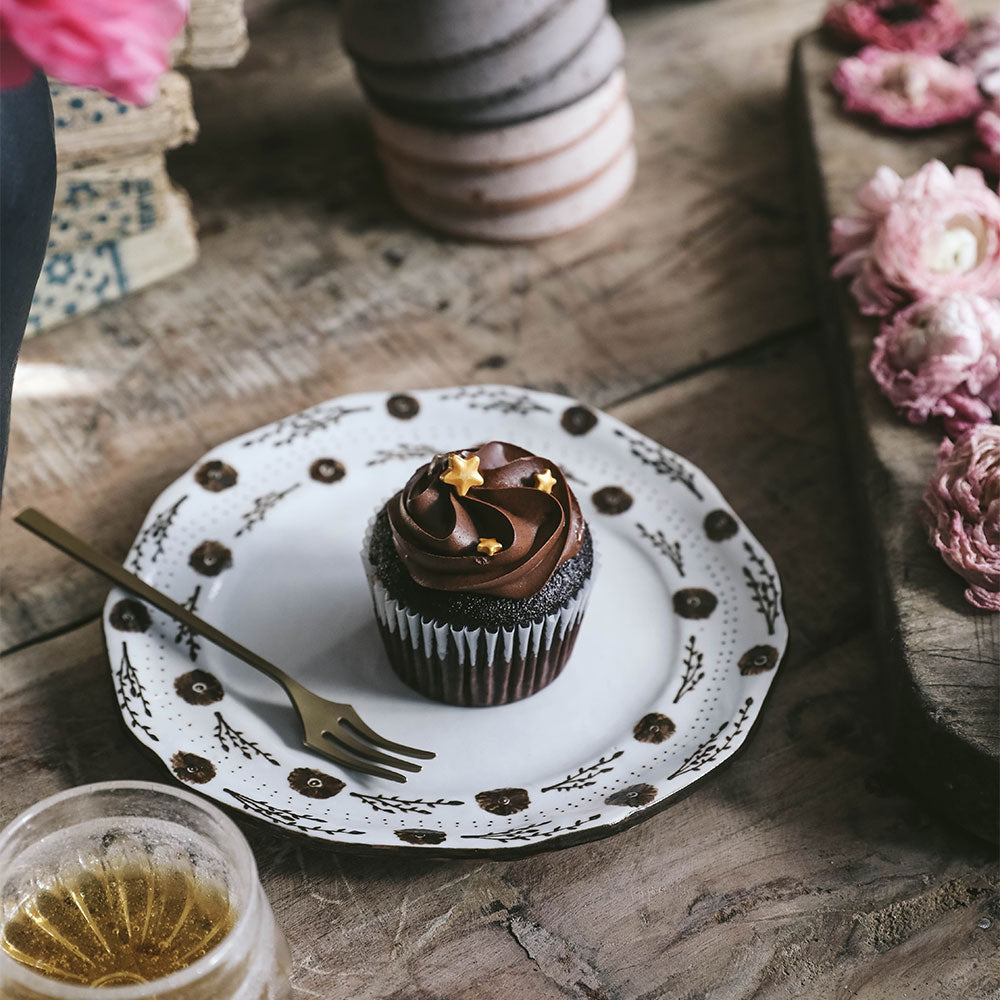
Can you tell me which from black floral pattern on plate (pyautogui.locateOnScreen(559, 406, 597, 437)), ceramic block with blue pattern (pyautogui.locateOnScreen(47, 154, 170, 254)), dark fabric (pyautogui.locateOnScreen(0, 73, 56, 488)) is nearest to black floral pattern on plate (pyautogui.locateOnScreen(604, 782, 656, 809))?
black floral pattern on plate (pyautogui.locateOnScreen(559, 406, 597, 437))

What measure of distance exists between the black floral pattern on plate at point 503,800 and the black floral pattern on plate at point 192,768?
0.17 metres

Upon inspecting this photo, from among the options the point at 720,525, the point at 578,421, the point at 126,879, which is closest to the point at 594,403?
the point at 578,421

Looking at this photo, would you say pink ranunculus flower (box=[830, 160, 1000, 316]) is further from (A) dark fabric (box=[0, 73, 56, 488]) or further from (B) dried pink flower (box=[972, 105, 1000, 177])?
(A) dark fabric (box=[0, 73, 56, 488])

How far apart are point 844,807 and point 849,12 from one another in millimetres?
924

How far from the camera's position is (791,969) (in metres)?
0.71

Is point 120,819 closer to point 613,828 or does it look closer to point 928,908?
point 613,828

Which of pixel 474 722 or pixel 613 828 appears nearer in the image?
pixel 613 828

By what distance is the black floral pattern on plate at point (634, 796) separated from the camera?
73 centimetres

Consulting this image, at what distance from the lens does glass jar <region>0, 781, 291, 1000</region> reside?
65 centimetres

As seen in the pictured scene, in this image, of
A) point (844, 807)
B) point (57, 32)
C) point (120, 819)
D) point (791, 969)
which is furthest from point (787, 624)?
point (57, 32)

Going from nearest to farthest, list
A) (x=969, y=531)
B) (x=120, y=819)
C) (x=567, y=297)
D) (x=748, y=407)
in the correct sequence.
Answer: (x=120, y=819), (x=969, y=531), (x=748, y=407), (x=567, y=297)

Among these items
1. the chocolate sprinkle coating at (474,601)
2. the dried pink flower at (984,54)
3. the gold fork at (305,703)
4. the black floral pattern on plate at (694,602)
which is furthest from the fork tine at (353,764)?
the dried pink flower at (984,54)

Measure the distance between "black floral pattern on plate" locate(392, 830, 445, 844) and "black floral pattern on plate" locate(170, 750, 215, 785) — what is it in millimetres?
125

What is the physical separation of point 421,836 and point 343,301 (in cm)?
62
